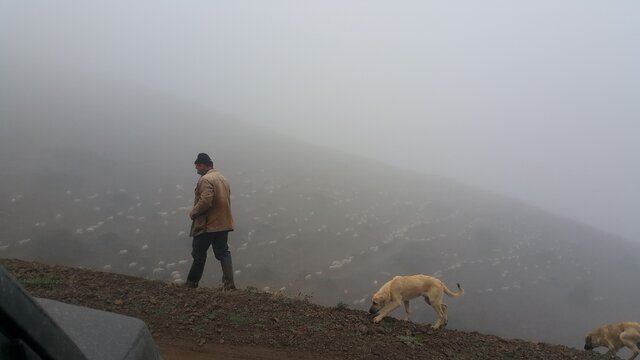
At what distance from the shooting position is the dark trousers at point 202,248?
9.01 metres

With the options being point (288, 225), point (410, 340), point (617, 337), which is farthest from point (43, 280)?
point (288, 225)

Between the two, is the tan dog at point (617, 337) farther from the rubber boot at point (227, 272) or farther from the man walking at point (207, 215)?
the man walking at point (207, 215)

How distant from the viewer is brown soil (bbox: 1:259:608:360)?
7102 mm

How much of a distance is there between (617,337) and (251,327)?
8320 mm

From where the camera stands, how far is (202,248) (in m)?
9.01

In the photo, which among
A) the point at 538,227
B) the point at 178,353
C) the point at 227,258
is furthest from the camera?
the point at 538,227

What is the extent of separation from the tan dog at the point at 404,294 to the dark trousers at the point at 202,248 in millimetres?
3373

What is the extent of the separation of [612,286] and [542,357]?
2748 centimetres

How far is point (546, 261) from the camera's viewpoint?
1184 inches

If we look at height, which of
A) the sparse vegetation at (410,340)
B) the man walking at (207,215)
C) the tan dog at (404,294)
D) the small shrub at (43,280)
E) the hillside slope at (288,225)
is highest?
the man walking at (207,215)

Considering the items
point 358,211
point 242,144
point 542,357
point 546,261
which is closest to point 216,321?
point 542,357

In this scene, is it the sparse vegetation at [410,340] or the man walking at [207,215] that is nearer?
the sparse vegetation at [410,340]

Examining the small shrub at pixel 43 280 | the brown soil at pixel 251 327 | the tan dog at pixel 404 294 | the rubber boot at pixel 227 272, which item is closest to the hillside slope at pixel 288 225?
the rubber boot at pixel 227 272

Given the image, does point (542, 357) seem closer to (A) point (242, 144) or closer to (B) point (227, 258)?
(B) point (227, 258)
